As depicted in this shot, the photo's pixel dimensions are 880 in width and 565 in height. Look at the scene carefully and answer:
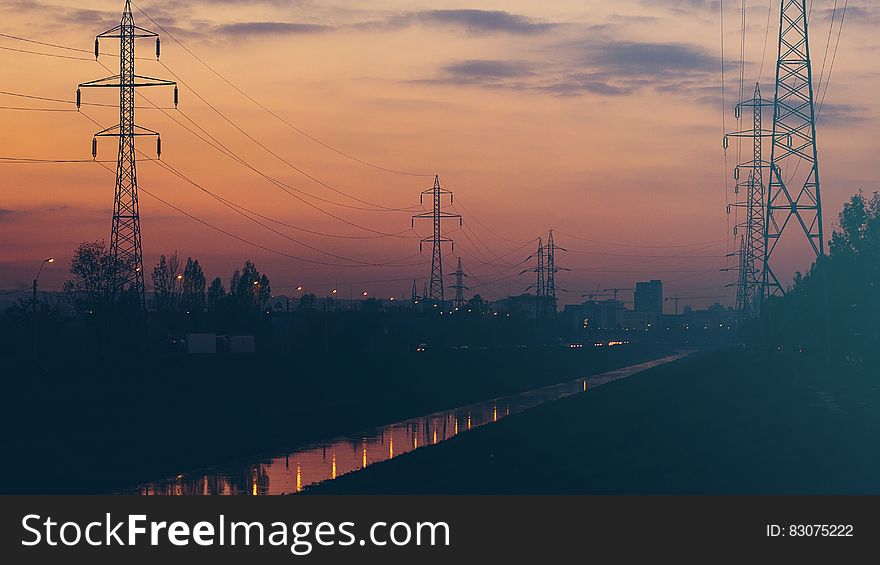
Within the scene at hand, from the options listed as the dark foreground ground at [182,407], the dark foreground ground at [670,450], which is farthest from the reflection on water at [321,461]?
the dark foreground ground at [670,450]

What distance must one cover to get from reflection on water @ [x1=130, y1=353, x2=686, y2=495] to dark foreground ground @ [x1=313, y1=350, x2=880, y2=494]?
7.90 ft

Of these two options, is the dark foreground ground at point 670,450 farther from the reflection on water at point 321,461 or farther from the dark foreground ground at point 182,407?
the dark foreground ground at point 182,407

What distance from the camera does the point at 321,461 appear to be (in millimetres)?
52000

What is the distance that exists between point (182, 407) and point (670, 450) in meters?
40.0

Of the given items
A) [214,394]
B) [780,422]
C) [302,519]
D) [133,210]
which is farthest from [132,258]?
[302,519]

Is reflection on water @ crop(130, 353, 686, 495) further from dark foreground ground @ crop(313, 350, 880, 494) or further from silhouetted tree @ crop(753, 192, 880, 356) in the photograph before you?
silhouetted tree @ crop(753, 192, 880, 356)

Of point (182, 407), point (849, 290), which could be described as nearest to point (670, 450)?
point (182, 407)

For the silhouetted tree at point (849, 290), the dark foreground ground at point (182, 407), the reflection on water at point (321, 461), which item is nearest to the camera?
the reflection on water at point (321, 461)

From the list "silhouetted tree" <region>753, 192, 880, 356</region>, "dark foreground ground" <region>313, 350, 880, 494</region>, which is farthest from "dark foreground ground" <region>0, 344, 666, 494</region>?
"silhouetted tree" <region>753, 192, 880, 356</region>

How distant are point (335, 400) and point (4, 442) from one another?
39.7 m

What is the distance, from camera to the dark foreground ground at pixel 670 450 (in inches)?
1367

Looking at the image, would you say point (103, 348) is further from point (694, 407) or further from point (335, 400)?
point (694, 407)

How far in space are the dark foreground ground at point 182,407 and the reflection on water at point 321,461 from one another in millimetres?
1643

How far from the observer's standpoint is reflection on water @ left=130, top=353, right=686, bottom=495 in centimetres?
4281
